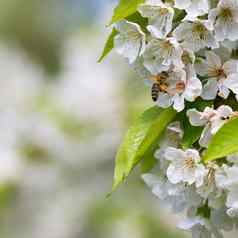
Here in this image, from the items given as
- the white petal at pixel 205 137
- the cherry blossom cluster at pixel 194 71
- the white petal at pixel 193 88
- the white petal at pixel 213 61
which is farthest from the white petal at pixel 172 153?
the white petal at pixel 213 61

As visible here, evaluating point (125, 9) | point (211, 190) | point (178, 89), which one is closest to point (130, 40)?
point (125, 9)

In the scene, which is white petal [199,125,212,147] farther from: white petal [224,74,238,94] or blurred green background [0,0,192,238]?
blurred green background [0,0,192,238]

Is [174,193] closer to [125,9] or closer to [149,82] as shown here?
[149,82]

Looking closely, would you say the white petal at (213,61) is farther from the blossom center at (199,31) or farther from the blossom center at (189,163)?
the blossom center at (189,163)

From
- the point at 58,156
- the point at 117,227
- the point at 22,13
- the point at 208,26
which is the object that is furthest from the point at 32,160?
the point at 22,13

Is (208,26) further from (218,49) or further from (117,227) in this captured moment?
(117,227)

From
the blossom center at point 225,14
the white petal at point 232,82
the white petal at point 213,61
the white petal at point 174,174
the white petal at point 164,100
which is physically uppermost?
the blossom center at point 225,14
